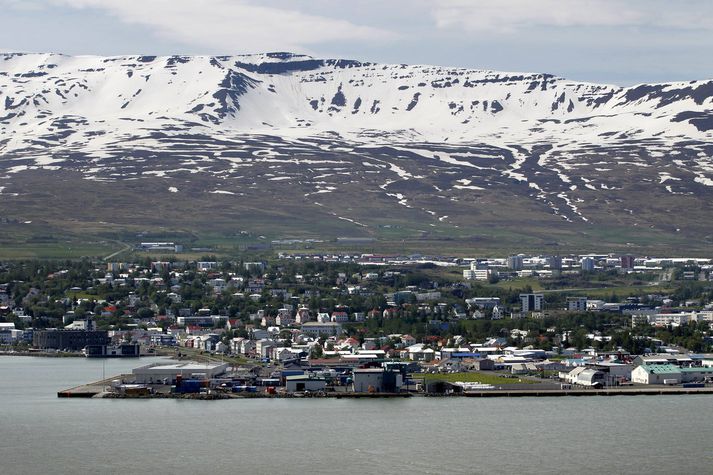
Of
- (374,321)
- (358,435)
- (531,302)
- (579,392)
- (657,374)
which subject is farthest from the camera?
(531,302)

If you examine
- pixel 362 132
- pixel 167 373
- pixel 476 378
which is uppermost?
pixel 362 132

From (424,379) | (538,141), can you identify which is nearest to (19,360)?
(424,379)

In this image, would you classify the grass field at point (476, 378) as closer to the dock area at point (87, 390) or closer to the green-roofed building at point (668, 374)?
the green-roofed building at point (668, 374)

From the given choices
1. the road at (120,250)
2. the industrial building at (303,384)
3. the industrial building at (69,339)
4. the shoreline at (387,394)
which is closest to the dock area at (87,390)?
the shoreline at (387,394)

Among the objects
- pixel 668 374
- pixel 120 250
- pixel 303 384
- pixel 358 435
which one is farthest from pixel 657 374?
pixel 120 250

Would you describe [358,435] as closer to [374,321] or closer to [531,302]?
[374,321]

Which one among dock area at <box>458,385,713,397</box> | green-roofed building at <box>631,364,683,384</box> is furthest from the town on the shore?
dock area at <box>458,385,713,397</box>

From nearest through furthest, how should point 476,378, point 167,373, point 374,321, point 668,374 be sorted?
point 668,374 < point 167,373 < point 476,378 < point 374,321
